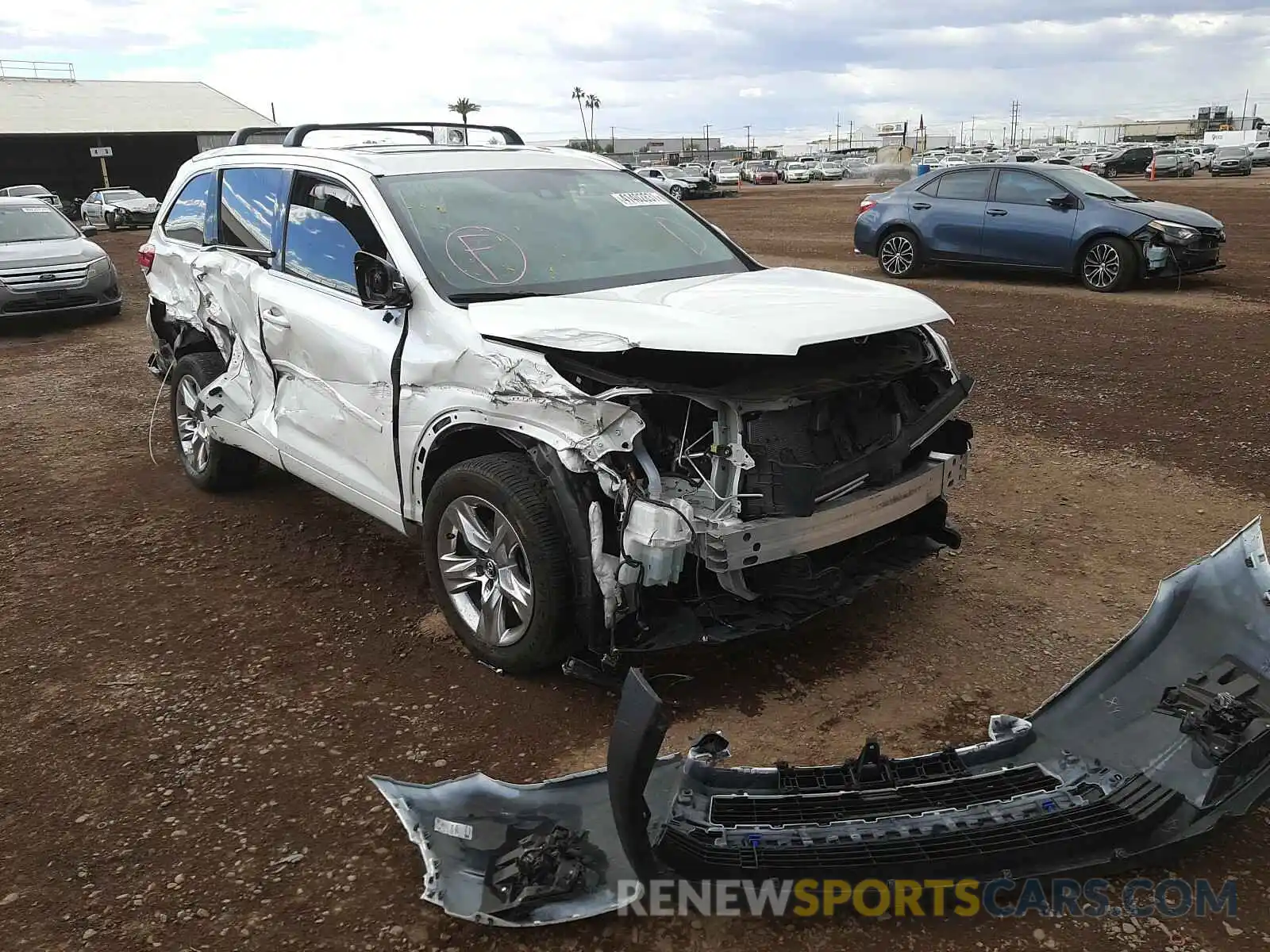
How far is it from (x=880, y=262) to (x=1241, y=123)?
114 metres

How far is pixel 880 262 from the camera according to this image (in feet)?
46.7

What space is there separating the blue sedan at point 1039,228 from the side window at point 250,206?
10.2m

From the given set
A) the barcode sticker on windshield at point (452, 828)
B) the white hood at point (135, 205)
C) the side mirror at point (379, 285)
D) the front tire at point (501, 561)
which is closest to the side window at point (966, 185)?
the side mirror at point (379, 285)

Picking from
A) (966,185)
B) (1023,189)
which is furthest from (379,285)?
(966,185)

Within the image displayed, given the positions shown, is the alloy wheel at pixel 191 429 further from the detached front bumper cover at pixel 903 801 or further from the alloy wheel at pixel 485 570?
the detached front bumper cover at pixel 903 801

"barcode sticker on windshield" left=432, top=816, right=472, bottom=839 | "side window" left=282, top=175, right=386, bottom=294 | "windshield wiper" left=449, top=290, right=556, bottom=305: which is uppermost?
"side window" left=282, top=175, right=386, bottom=294

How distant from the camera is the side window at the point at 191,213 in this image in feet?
18.2

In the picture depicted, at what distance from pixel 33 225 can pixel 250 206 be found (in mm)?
9940

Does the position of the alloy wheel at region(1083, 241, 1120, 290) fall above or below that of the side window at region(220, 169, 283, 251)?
below

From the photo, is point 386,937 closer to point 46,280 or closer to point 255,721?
point 255,721

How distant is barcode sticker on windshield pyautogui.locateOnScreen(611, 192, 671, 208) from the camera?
4.82 meters

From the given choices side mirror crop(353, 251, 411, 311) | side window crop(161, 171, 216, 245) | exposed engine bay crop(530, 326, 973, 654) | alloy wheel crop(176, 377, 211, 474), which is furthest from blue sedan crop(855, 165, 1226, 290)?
side mirror crop(353, 251, 411, 311)

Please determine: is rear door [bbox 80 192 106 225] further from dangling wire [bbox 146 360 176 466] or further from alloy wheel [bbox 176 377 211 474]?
alloy wheel [bbox 176 377 211 474]

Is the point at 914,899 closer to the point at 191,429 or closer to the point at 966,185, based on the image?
the point at 191,429
